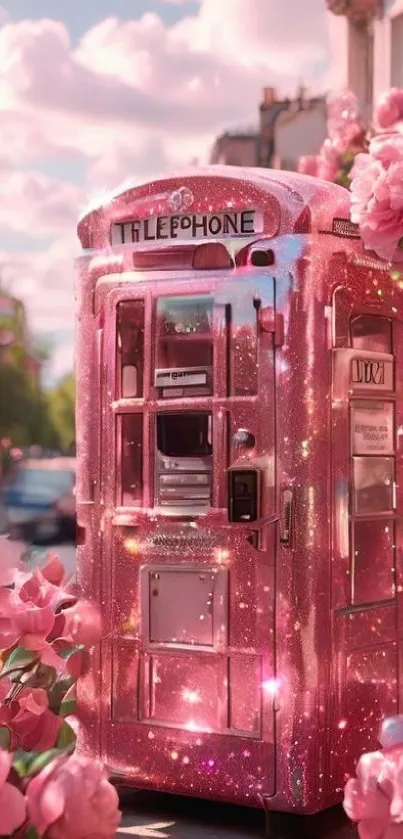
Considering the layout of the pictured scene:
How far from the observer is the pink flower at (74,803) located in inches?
73.5

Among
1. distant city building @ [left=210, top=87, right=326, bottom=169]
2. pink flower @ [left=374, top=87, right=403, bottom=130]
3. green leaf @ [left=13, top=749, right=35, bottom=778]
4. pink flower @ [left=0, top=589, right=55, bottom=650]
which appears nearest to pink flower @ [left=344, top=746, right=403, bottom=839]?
green leaf @ [left=13, top=749, right=35, bottom=778]

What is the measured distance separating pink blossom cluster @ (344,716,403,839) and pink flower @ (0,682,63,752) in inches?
25.2

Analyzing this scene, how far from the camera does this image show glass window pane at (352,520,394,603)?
5.30 meters

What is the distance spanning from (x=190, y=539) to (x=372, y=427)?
35.9 inches

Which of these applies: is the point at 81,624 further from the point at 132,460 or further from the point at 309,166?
the point at 309,166

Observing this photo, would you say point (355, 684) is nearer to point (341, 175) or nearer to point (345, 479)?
point (345, 479)

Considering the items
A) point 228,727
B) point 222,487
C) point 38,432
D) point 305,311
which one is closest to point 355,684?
point 228,727

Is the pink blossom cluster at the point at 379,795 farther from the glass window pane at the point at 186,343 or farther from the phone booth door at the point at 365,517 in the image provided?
the glass window pane at the point at 186,343

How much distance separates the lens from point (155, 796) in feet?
18.6

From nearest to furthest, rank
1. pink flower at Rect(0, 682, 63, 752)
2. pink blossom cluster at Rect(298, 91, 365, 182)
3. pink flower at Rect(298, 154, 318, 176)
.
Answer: pink flower at Rect(0, 682, 63, 752), pink blossom cluster at Rect(298, 91, 365, 182), pink flower at Rect(298, 154, 318, 176)

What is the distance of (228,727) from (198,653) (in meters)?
0.32

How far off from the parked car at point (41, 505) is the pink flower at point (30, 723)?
19.8m

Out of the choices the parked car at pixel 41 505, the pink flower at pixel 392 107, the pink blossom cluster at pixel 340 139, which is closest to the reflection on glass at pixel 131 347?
the pink flower at pixel 392 107

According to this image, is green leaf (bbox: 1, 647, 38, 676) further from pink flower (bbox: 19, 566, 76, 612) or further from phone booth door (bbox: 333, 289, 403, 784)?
phone booth door (bbox: 333, 289, 403, 784)
